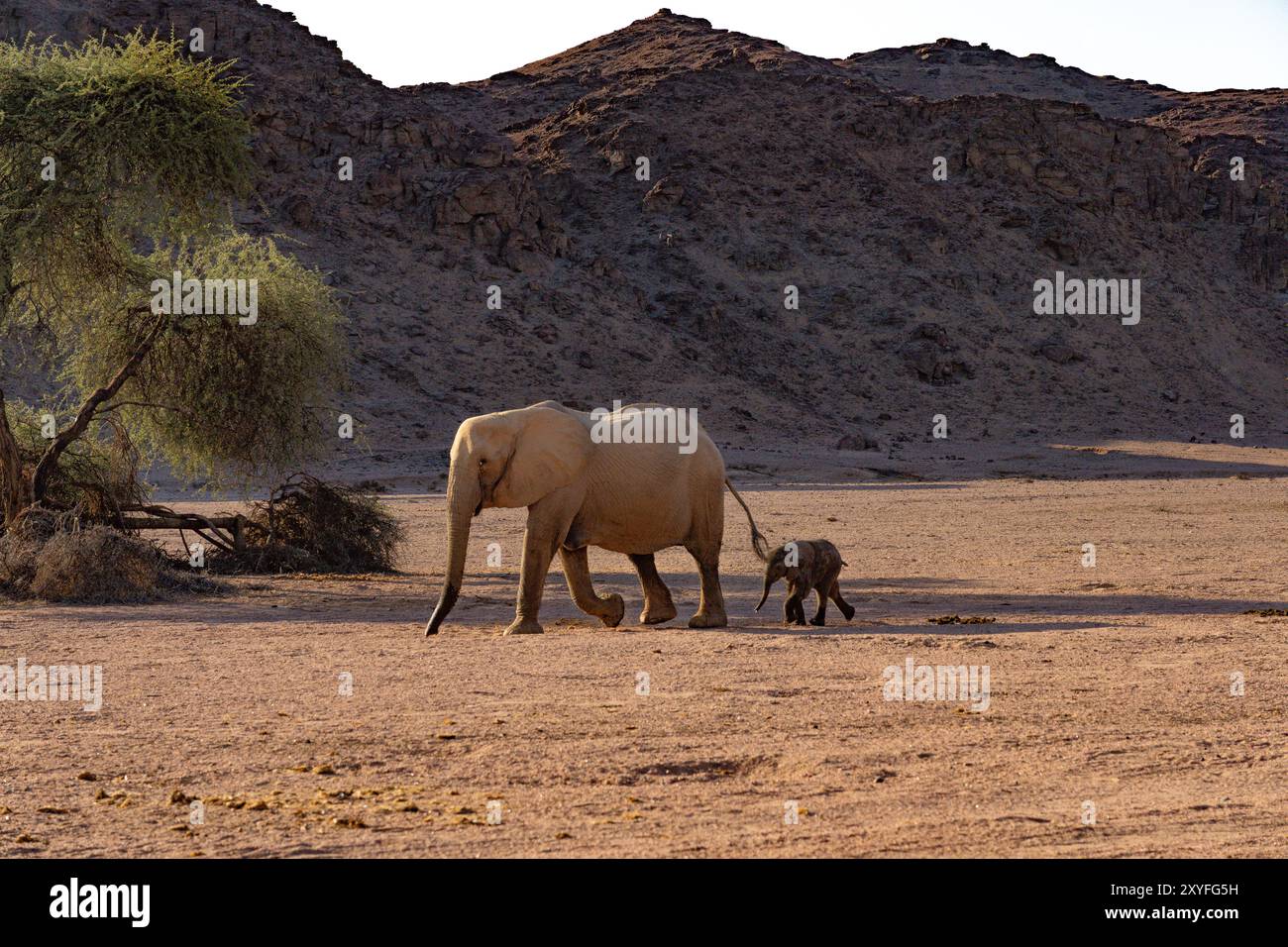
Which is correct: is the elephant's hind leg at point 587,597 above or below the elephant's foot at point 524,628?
above

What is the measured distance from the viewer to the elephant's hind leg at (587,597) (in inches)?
541

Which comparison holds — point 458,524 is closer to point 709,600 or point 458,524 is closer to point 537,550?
point 537,550

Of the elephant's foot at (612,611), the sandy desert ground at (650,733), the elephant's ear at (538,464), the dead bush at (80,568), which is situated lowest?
the sandy desert ground at (650,733)

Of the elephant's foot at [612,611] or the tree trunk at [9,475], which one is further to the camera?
the tree trunk at [9,475]

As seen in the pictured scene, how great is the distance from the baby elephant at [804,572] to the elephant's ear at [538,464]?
2.01 m

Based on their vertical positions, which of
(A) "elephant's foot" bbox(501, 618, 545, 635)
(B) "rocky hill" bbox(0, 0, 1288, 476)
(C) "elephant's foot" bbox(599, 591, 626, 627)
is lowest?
(A) "elephant's foot" bbox(501, 618, 545, 635)

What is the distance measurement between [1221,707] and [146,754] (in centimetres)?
593

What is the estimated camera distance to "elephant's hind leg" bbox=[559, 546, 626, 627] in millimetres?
13750

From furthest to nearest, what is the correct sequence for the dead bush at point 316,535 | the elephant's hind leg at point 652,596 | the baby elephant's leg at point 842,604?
1. the dead bush at point 316,535
2. the baby elephant's leg at point 842,604
3. the elephant's hind leg at point 652,596

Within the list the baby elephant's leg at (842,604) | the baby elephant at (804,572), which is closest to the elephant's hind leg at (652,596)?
the baby elephant at (804,572)

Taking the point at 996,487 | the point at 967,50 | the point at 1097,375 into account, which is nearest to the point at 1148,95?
the point at 967,50

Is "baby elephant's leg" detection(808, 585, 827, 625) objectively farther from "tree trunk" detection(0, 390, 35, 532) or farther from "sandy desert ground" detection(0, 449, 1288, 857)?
"tree trunk" detection(0, 390, 35, 532)

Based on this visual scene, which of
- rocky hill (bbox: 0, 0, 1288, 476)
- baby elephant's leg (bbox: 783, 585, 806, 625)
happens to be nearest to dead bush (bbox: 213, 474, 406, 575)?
baby elephant's leg (bbox: 783, 585, 806, 625)

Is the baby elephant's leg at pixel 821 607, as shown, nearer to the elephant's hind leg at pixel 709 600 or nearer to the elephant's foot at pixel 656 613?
the elephant's hind leg at pixel 709 600
